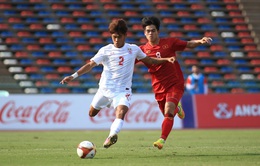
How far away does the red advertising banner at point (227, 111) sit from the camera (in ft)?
77.6

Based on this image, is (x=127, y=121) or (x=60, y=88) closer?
(x=127, y=121)

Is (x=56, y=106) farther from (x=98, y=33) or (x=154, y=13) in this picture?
(x=154, y=13)

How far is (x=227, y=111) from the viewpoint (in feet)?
78.6

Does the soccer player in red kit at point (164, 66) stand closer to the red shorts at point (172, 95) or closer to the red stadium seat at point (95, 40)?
the red shorts at point (172, 95)

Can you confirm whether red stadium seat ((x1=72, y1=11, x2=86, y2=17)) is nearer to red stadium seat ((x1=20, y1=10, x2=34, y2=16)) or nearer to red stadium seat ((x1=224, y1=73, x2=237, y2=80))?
red stadium seat ((x1=20, y1=10, x2=34, y2=16))

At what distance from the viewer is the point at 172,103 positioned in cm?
1140

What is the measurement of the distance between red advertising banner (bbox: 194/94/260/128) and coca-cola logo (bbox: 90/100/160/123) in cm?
170

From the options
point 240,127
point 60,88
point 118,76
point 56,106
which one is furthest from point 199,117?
point 118,76

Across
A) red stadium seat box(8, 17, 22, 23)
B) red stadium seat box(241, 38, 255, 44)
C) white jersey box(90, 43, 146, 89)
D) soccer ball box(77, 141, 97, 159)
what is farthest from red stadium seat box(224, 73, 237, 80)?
soccer ball box(77, 141, 97, 159)

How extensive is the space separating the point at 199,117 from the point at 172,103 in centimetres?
1236

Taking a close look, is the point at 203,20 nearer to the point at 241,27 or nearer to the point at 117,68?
the point at 241,27

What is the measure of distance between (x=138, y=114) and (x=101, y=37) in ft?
31.8

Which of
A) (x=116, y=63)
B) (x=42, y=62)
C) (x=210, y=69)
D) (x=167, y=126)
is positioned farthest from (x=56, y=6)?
(x=167, y=126)

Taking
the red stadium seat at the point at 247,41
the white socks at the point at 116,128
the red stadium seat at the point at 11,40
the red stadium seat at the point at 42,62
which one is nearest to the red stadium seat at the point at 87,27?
the red stadium seat at the point at 42,62
